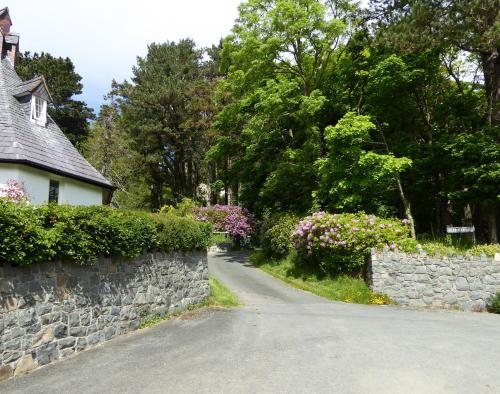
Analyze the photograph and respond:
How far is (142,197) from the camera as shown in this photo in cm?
4428

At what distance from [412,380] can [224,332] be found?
4454 mm

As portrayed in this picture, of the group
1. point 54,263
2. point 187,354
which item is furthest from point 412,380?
point 54,263

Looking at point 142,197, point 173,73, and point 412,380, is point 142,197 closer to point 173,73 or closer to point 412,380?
point 173,73

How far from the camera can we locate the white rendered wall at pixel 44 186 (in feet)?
45.5

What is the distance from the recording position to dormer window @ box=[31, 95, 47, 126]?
55.5 feet

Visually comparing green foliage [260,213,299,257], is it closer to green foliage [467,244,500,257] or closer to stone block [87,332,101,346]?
green foliage [467,244,500,257]

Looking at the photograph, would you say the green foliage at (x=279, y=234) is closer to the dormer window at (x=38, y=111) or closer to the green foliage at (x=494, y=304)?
the green foliage at (x=494, y=304)

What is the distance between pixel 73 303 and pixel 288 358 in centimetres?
416

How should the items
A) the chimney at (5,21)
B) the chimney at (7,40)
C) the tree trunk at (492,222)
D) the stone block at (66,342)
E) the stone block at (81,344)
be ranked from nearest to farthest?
the stone block at (66,342) → the stone block at (81,344) → the tree trunk at (492,222) → the chimney at (7,40) → the chimney at (5,21)

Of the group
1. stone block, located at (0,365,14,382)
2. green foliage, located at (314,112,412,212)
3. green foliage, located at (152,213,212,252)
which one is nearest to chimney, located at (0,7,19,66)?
green foliage, located at (152,213,212,252)

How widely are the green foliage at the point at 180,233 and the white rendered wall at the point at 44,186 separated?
389cm

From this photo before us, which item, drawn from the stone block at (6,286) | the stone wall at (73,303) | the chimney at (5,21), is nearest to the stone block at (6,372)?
the stone wall at (73,303)

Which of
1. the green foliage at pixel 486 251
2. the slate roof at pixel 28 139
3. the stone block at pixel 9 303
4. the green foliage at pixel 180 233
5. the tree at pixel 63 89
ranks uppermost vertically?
the tree at pixel 63 89

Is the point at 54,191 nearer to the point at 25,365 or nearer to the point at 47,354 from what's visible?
the point at 47,354
